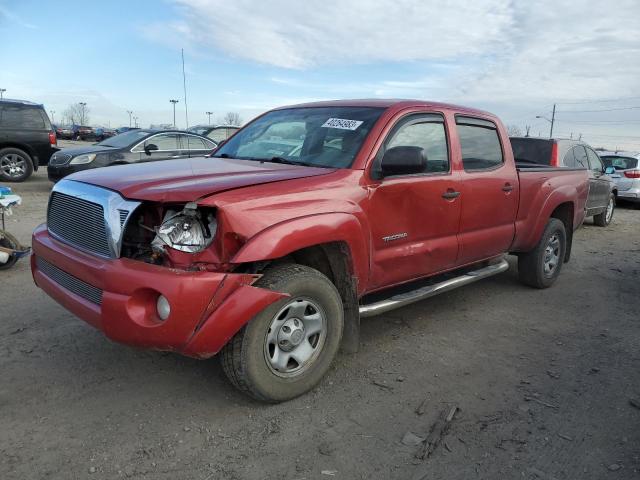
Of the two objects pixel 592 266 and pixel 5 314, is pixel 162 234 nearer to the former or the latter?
pixel 5 314

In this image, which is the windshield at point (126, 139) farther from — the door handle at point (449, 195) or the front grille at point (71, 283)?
the door handle at point (449, 195)

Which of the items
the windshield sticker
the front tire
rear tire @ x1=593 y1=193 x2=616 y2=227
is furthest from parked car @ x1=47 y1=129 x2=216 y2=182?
rear tire @ x1=593 y1=193 x2=616 y2=227

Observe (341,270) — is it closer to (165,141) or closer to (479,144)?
(479,144)

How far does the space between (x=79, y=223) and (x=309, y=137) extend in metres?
1.75

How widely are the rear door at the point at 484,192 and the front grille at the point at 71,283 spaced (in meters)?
2.87

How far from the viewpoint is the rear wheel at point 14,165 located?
40.9 ft

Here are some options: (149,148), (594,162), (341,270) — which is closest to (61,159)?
(149,148)

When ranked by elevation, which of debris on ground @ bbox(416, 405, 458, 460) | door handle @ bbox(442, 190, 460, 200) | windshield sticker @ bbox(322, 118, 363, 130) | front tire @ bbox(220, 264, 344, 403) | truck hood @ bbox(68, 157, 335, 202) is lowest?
debris on ground @ bbox(416, 405, 458, 460)

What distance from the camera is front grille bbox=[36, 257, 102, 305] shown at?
2.88 metres

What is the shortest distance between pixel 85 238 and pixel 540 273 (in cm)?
468

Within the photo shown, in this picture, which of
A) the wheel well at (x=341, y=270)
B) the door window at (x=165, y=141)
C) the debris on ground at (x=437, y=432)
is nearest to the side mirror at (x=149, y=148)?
the door window at (x=165, y=141)

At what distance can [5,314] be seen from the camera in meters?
4.38

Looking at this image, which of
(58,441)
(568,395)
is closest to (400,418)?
(568,395)

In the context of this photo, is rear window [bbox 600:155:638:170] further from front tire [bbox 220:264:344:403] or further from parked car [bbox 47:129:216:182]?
front tire [bbox 220:264:344:403]
